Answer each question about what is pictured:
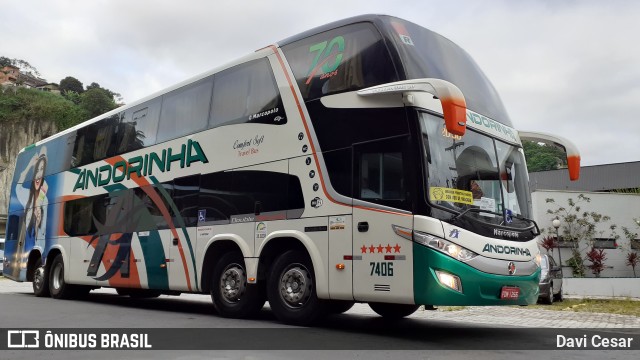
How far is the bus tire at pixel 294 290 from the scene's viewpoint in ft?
29.2

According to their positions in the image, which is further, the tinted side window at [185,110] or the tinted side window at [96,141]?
the tinted side window at [96,141]

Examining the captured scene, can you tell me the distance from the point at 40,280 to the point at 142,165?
582 centimetres

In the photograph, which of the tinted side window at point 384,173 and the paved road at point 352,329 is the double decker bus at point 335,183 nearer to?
the tinted side window at point 384,173

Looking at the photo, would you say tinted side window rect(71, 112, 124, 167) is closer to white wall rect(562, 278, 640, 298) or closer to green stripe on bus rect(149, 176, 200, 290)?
green stripe on bus rect(149, 176, 200, 290)

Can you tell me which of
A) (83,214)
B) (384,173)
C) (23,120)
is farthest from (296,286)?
(23,120)

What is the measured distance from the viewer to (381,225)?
26.4 ft

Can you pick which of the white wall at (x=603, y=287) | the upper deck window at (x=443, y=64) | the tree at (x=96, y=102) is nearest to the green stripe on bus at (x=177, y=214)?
the upper deck window at (x=443, y=64)

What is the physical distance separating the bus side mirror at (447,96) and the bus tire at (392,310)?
4.04 metres

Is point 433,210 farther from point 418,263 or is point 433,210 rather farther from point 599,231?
point 599,231

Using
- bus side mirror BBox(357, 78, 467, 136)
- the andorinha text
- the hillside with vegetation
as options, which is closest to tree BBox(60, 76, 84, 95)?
the hillside with vegetation

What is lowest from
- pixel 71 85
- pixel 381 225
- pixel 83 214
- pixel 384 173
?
pixel 381 225

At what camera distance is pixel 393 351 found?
702cm

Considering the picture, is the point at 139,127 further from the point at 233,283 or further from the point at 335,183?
the point at 335,183

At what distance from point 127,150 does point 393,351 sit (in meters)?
8.66
